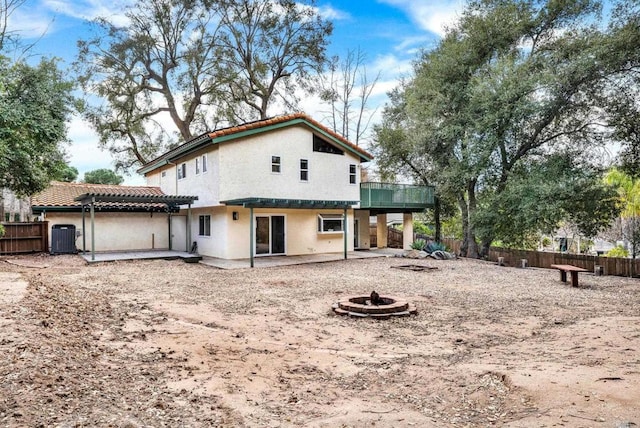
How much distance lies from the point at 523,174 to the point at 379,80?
46.8 ft

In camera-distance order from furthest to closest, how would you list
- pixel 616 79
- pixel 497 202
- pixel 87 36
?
1. pixel 87 36
2. pixel 497 202
3. pixel 616 79

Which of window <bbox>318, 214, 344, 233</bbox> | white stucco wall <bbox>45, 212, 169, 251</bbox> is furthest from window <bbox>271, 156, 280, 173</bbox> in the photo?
white stucco wall <bbox>45, 212, 169, 251</bbox>

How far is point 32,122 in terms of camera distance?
12773 mm

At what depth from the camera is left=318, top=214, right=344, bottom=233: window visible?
61.2ft

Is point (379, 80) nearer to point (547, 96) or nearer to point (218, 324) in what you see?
point (547, 96)

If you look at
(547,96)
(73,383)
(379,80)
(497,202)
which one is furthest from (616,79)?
(73,383)

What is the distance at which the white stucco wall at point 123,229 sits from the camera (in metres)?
18.4

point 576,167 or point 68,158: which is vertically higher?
point 68,158

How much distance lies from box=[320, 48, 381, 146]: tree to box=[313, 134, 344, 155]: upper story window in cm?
1125

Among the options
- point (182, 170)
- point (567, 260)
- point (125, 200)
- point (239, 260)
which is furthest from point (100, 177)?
point (567, 260)

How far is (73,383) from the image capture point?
3.79 meters

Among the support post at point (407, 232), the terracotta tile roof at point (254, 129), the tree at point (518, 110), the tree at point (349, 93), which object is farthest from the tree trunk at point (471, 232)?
the tree at point (349, 93)

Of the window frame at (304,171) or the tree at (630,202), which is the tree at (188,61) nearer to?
the window frame at (304,171)

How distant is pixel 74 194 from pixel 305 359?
61.2 feet
